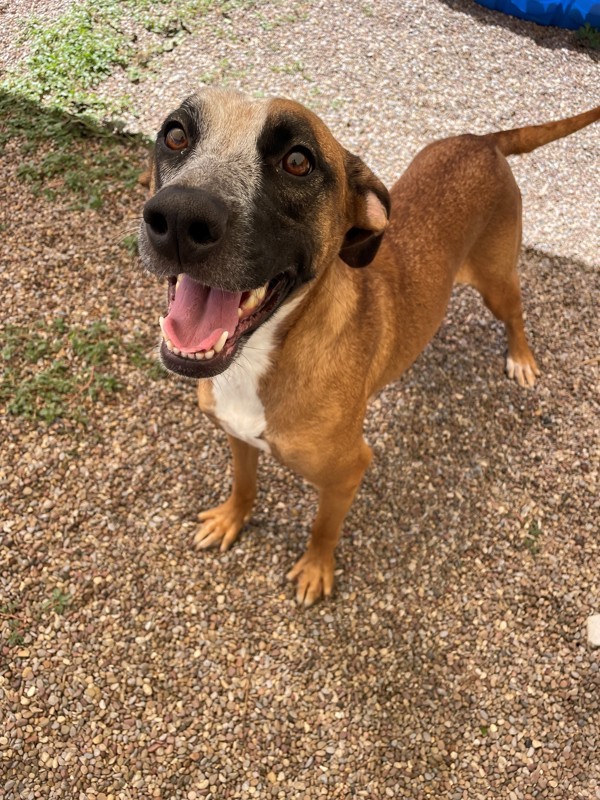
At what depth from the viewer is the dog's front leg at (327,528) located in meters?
3.09

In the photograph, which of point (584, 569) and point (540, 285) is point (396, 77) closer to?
point (540, 285)

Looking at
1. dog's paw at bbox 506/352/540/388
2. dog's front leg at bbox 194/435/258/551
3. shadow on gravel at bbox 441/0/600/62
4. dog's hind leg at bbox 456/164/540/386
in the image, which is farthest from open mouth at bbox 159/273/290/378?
shadow on gravel at bbox 441/0/600/62

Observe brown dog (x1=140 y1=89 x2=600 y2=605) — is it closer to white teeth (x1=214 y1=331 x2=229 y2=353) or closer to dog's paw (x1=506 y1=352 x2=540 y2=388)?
white teeth (x1=214 y1=331 x2=229 y2=353)

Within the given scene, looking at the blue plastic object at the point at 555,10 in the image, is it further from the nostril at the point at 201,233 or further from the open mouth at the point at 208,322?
the nostril at the point at 201,233

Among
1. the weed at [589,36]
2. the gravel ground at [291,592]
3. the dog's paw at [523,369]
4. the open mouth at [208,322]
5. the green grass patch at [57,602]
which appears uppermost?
the weed at [589,36]

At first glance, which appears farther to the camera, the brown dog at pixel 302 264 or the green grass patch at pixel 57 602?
the green grass patch at pixel 57 602

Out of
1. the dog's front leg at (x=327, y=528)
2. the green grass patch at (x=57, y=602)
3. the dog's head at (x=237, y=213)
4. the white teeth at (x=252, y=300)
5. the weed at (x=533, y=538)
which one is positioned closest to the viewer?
the dog's head at (x=237, y=213)

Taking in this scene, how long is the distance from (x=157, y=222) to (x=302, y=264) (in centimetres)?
59

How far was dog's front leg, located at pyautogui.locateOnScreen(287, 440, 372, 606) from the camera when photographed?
3.09 metres

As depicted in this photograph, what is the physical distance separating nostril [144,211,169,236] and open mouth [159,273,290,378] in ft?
1.12

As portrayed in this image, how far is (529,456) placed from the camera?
4434 mm

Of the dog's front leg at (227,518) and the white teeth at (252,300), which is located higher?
the white teeth at (252,300)

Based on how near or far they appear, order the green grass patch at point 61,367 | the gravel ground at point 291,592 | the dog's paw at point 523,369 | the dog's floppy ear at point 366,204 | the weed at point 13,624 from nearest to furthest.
A: the dog's floppy ear at point 366,204
the gravel ground at point 291,592
the weed at point 13,624
the green grass patch at point 61,367
the dog's paw at point 523,369

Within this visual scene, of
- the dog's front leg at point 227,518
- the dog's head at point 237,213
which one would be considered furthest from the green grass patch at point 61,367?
the dog's head at point 237,213
